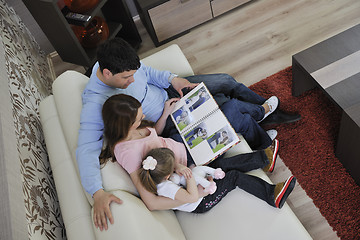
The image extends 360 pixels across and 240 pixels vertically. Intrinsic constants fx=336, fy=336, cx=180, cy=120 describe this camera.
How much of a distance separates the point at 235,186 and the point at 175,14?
1.70 meters

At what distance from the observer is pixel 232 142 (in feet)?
5.51

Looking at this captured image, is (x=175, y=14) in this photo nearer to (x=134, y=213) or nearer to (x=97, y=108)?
(x=97, y=108)

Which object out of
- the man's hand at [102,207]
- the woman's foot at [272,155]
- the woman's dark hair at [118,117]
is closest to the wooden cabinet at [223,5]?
the woman's foot at [272,155]

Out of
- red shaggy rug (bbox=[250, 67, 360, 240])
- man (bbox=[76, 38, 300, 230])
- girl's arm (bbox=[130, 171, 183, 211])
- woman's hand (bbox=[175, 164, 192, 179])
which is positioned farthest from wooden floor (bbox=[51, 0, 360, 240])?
girl's arm (bbox=[130, 171, 183, 211])

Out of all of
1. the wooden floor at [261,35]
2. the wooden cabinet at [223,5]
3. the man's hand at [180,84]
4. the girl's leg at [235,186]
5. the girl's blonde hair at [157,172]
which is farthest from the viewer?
the wooden cabinet at [223,5]

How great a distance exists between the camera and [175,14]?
2.77 m

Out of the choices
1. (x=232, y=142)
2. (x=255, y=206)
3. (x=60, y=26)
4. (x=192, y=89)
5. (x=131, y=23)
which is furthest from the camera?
(x=131, y=23)

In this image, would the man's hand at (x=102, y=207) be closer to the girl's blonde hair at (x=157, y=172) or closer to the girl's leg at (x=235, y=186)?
the girl's blonde hair at (x=157, y=172)

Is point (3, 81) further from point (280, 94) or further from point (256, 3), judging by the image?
point (256, 3)

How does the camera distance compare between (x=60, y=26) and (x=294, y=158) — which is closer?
(x=294, y=158)

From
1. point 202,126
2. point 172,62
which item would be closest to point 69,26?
point 172,62

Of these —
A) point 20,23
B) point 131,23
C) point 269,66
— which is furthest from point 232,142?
point 20,23

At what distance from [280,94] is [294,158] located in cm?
51

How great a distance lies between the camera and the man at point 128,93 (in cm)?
146
